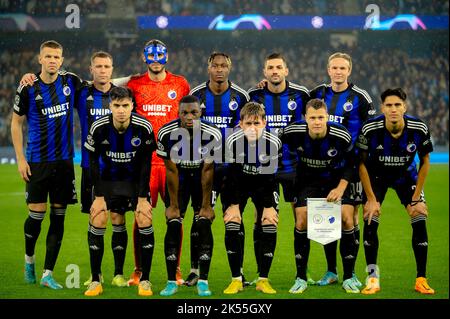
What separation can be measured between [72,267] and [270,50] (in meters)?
21.9

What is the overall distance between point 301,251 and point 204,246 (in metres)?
0.89

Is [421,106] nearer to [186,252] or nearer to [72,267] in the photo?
[186,252]

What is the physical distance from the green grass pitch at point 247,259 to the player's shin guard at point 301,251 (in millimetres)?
201

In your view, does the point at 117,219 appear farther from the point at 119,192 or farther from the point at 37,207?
the point at 37,207

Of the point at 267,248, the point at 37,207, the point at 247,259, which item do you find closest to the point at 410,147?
the point at 267,248

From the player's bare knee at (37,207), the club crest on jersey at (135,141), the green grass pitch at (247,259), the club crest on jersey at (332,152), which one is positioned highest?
the club crest on jersey at (135,141)

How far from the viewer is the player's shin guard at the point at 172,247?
23.6ft

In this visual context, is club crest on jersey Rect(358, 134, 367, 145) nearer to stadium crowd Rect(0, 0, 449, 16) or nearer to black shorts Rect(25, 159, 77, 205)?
black shorts Rect(25, 159, 77, 205)

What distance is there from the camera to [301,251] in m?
7.46

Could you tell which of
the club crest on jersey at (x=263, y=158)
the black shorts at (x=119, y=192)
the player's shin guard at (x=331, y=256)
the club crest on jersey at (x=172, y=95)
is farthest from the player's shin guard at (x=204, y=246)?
the club crest on jersey at (x=172, y=95)

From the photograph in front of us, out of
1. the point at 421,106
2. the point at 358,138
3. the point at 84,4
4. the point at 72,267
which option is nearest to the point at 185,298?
the point at 72,267

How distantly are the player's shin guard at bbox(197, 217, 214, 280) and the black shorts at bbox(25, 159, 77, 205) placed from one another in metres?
1.39

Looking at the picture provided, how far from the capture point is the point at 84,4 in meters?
24.9

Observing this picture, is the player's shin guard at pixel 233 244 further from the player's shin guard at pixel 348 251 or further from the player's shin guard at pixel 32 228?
the player's shin guard at pixel 32 228
